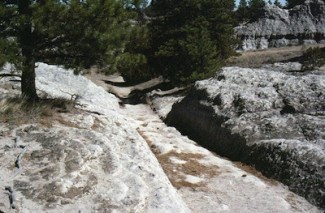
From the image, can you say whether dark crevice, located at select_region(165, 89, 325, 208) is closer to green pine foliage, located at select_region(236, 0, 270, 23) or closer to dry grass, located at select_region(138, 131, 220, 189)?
dry grass, located at select_region(138, 131, 220, 189)

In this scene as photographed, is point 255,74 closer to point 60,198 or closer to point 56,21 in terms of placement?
point 56,21

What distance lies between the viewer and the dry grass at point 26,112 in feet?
32.8

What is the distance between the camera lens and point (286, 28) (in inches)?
2480

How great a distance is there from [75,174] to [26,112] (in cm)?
325

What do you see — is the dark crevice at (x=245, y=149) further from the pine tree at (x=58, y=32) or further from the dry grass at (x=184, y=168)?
the pine tree at (x=58, y=32)

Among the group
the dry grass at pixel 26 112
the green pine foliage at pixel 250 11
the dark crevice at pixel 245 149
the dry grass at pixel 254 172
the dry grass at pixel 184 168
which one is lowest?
the dry grass at pixel 184 168

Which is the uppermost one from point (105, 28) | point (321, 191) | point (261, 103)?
point (105, 28)

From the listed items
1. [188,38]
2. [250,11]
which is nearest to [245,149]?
[188,38]

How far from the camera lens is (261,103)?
44.5 feet

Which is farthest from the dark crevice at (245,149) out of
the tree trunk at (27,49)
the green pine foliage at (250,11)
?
the green pine foliage at (250,11)

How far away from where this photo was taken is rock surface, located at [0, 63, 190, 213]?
7.37 metres

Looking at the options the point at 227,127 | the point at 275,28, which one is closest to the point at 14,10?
the point at 227,127

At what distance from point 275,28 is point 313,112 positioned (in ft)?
176

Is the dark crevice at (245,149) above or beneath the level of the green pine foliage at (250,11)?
beneath
